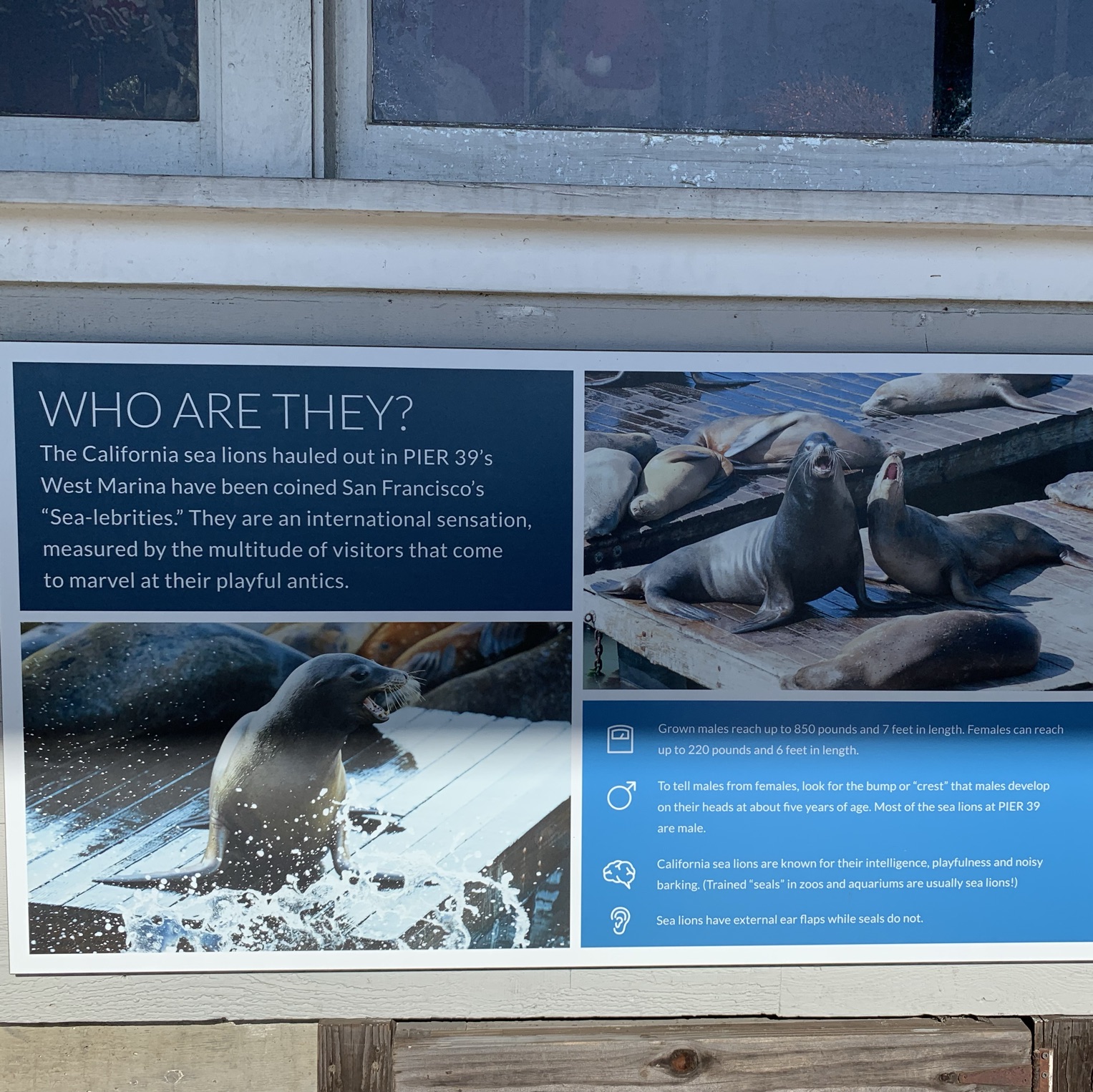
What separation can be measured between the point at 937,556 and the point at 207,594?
1845mm

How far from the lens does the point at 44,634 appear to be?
7.27ft

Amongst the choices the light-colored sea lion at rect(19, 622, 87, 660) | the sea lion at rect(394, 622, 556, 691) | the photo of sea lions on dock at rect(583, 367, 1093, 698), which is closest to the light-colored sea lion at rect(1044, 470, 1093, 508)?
the photo of sea lions on dock at rect(583, 367, 1093, 698)

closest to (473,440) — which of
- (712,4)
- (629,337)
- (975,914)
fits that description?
(629,337)

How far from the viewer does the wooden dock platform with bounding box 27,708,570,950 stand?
7.44 ft

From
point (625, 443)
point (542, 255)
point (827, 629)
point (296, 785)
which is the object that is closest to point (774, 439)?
point (625, 443)

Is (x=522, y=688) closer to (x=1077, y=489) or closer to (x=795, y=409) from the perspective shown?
(x=795, y=409)

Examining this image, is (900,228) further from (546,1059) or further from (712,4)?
(546,1059)

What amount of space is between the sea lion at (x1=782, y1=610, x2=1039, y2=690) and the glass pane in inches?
84.5

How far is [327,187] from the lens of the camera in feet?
6.88

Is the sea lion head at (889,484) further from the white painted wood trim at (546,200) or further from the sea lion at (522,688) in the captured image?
the sea lion at (522,688)

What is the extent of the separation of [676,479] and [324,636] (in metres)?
0.97

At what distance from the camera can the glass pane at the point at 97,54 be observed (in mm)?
2264

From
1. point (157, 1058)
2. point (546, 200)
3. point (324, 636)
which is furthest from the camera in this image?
point (157, 1058)

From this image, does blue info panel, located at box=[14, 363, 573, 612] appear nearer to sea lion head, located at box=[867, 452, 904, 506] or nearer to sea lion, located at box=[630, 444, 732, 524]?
sea lion, located at box=[630, 444, 732, 524]
